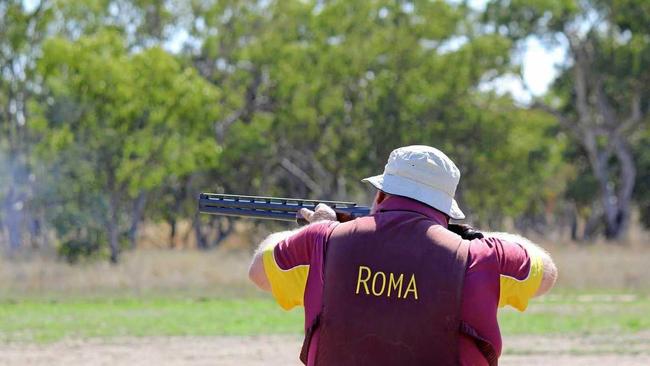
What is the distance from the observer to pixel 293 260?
4410 mm

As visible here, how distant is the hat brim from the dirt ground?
9.52 meters

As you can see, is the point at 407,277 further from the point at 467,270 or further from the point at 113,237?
the point at 113,237

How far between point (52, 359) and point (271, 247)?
10.3m

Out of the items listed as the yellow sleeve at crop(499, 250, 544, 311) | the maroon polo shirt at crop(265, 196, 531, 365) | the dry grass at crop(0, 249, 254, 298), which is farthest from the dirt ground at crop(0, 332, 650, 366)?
the dry grass at crop(0, 249, 254, 298)

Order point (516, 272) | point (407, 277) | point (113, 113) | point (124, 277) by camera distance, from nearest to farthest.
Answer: point (407, 277), point (516, 272), point (124, 277), point (113, 113)

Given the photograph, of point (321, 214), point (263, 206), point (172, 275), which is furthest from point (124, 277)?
point (321, 214)

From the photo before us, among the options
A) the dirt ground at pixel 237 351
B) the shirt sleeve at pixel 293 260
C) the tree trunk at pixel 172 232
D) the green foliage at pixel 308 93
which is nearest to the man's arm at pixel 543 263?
the shirt sleeve at pixel 293 260

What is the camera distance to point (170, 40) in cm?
4984

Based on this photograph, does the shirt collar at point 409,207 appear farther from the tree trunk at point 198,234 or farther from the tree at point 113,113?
the tree trunk at point 198,234

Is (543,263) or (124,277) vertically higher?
(543,263)

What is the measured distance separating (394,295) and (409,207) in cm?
35

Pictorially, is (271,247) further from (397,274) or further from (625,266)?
(625,266)

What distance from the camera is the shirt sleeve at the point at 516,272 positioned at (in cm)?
427

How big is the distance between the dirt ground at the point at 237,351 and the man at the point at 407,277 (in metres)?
9.46
